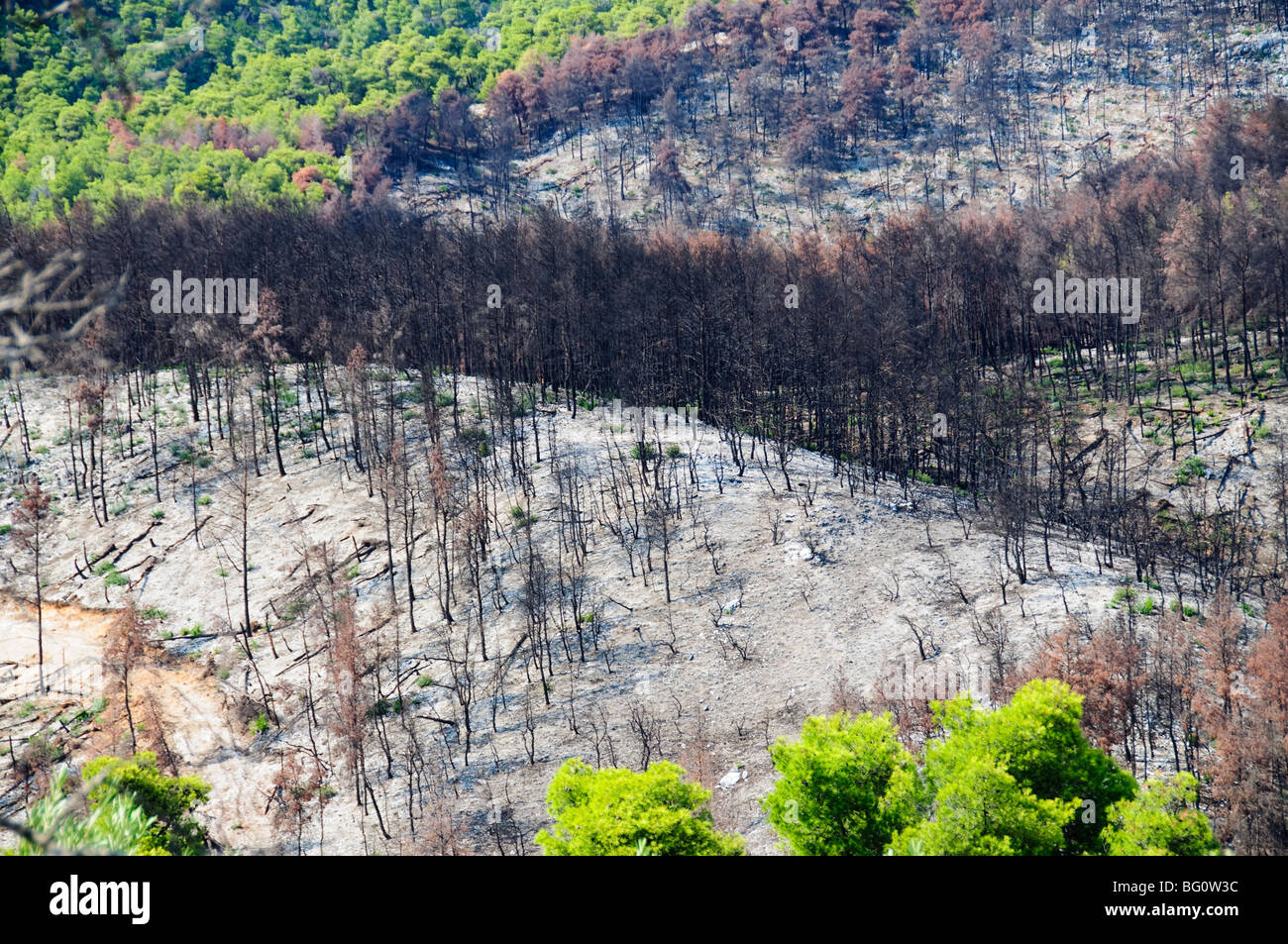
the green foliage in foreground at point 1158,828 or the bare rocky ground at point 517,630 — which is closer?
the green foliage in foreground at point 1158,828

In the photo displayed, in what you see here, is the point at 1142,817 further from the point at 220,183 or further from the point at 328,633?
the point at 220,183

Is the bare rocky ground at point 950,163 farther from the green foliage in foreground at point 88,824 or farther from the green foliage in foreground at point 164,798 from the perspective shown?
the green foliage in foreground at point 88,824

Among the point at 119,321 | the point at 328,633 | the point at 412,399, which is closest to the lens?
the point at 328,633

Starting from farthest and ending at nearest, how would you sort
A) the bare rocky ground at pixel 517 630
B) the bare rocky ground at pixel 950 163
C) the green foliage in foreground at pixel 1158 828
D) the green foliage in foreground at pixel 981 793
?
the bare rocky ground at pixel 950 163 < the bare rocky ground at pixel 517 630 < the green foliage in foreground at pixel 981 793 < the green foliage in foreground at pixel 1158 828

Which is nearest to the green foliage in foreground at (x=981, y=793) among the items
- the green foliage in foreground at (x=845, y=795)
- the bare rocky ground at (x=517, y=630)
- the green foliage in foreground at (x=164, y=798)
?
the green foliage in foreground at (x=845, y=795)

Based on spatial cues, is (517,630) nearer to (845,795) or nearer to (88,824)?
(845,795)

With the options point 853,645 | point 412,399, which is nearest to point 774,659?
point 853,645

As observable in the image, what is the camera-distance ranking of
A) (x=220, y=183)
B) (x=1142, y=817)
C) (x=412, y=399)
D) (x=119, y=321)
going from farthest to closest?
1. (x=220, y=183)
2. (x=119, y=321)
3. (x=412, y=399)
4. (x=1142, y=817)
